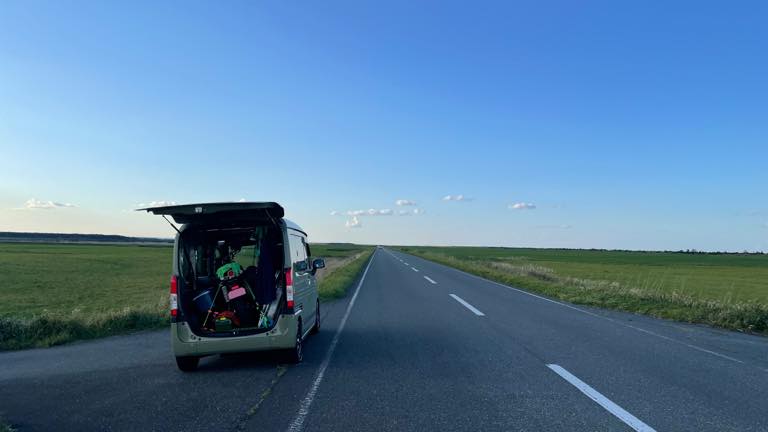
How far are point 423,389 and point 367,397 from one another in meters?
0.68

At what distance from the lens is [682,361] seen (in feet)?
23.1

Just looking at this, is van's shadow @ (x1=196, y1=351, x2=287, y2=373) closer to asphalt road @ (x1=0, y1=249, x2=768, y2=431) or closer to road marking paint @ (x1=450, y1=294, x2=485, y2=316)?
asphalt road @ (x1=0, y1=249, x2=768, y2=431)

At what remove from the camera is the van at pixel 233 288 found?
6.53 meters

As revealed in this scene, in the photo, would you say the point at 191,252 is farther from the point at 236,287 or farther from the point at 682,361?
the point at 682,361

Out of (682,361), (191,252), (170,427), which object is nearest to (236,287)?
(191,252)

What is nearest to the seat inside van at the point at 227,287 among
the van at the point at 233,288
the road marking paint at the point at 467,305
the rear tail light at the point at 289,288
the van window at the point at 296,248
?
the van at the point at 233,288

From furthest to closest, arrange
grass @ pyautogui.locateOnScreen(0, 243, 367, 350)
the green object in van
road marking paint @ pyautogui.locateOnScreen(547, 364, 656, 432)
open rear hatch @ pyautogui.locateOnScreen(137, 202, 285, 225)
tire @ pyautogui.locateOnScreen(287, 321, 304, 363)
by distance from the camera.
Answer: grass @ pyautogui.locateOnScreen(0, 243, 367, 350) → the green object in van → tire @ pyautogui.locateOnScreen(287, 321, 304, 363) → open rear hatch @ pyautogui.locateOnScreen(137, 202, 285, 225) → road marking paint @ pyautogui.locateOnScreen(547, 364, 656, 432)

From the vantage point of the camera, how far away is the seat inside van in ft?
22.1

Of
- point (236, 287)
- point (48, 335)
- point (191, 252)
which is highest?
point (191, 252)

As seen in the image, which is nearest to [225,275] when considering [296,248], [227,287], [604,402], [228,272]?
[228,272]

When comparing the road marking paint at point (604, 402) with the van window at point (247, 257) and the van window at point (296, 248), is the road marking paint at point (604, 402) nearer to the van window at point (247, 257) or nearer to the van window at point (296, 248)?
the van window at point (296, 248)

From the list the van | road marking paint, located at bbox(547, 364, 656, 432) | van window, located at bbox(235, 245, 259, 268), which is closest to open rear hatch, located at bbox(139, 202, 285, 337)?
the van

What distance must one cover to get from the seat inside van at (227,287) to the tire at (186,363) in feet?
1.41

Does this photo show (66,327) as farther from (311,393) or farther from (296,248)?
(311,393)
